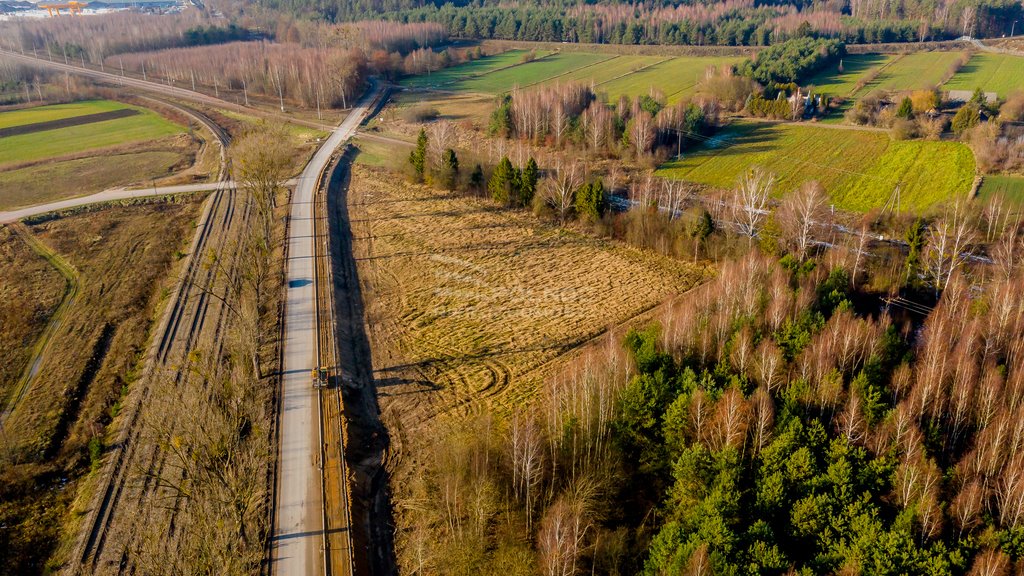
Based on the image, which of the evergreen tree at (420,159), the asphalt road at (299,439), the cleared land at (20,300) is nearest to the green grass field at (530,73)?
the evergreen tree at (420,159)

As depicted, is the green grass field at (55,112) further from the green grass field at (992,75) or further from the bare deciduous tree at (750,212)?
the green grass field at (992,75)

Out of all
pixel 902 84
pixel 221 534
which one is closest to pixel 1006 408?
pixel 221 534

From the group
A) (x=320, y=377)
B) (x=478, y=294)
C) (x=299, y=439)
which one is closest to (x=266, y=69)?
(x=478, y=294)

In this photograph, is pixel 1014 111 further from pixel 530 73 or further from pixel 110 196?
pixel 110 196

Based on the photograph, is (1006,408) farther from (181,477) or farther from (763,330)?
(181,477)

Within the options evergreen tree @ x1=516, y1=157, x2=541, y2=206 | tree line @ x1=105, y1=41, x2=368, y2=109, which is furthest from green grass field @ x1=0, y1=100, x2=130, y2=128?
evergreen tree @ x1=516, y1=157, x2=541, y2=206

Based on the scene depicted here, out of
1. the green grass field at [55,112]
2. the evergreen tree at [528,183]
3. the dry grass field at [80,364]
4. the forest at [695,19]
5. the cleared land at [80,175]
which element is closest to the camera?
the dry grass field at [80,364]

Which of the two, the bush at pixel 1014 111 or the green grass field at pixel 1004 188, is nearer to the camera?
the green grass field at pixel 1004 188
